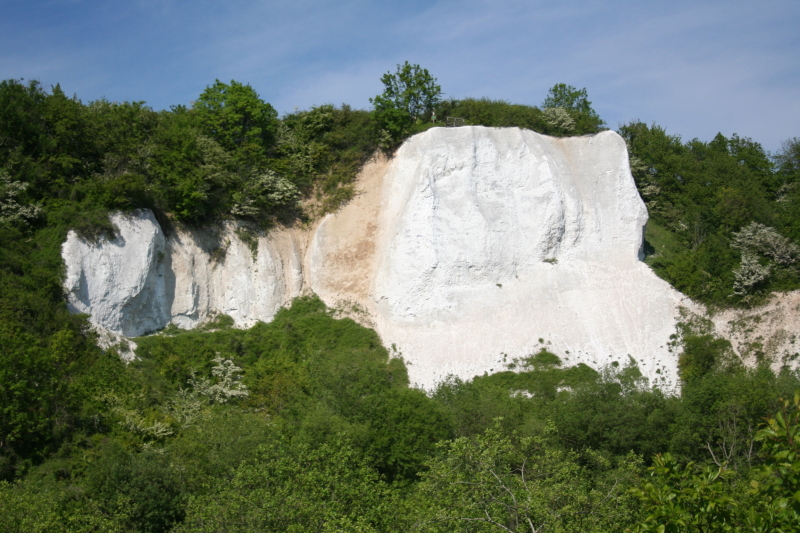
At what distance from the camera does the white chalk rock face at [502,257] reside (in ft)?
102

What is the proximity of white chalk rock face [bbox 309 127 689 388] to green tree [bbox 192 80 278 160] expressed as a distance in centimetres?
650

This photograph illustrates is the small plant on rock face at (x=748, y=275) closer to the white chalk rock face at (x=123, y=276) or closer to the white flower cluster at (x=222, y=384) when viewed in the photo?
the white flower cluster at (x=222, y=384)

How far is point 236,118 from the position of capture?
37.1m

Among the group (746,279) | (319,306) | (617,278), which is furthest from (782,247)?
(319,306)

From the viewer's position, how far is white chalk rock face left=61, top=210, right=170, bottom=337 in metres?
28.2

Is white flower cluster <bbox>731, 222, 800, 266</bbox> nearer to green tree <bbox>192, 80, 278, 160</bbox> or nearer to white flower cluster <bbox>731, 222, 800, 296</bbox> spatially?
white flower cluster <bbox>731, 222, 800, 296</bbox>

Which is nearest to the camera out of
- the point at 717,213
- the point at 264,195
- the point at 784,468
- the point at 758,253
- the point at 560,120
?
the point at 784,468

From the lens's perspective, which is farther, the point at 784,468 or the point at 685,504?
the point at 685,504

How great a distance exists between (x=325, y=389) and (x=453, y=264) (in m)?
11.8

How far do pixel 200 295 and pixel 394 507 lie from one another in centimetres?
1981

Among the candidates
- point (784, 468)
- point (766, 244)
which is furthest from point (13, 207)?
point (766, 244)

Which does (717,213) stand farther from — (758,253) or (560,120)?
(560,120)

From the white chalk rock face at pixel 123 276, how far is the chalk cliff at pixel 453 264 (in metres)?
0.06

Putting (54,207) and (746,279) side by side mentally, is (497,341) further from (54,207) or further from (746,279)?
(54,207)
